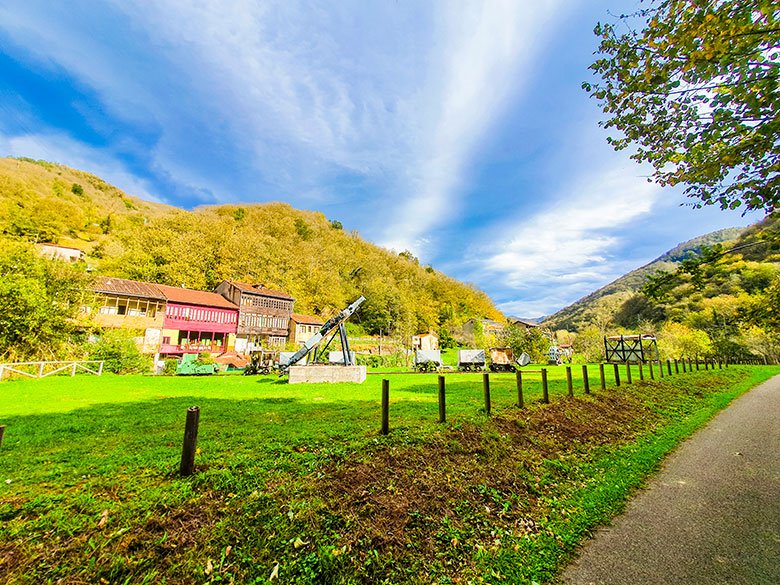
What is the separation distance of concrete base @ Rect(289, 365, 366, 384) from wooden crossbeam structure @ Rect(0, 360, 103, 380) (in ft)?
43.0

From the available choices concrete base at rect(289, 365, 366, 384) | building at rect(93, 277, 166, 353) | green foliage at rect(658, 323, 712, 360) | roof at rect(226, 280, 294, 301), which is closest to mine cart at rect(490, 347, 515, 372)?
concrete base at rect(289, 365, 366, 384)

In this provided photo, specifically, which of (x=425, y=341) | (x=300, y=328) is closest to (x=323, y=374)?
(x=300, y=328)

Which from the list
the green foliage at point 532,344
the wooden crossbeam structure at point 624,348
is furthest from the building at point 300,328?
the wooden crossbeam structure at point 624,348

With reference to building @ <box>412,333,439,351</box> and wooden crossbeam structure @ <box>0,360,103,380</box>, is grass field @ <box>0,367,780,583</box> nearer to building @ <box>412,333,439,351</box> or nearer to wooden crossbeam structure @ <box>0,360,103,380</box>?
wooden crossbeam structure @ <box>0,360,103,380</box>

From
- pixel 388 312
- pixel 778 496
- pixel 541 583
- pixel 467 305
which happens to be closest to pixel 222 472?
pixel 541 583

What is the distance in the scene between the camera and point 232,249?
54969 mm

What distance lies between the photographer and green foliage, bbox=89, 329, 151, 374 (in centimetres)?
2216

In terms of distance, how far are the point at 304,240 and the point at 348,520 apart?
83.7 metres

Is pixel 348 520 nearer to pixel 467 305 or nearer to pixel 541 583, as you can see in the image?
pixel 541 583

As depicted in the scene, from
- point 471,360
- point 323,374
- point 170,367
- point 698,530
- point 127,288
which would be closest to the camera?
point 698,530

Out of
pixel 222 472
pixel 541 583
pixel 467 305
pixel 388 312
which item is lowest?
pixel 541 583

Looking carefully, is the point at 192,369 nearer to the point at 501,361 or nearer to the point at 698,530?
the point at 698,530

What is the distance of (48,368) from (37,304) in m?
3.90

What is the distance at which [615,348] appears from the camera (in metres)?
35.8
